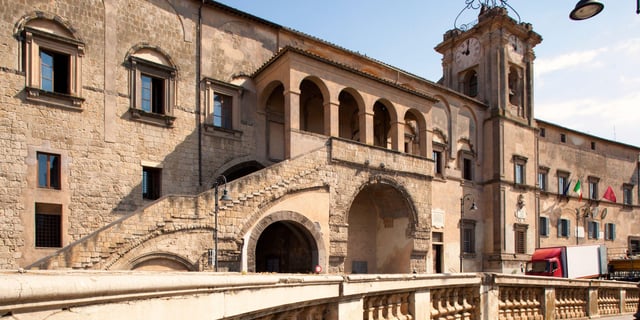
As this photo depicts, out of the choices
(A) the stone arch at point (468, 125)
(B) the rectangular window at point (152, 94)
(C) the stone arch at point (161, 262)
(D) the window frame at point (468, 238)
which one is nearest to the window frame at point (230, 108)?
(B) the rectangular window at point (152, 94)

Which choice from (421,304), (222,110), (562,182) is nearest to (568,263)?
(562,182)

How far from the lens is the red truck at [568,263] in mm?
27641

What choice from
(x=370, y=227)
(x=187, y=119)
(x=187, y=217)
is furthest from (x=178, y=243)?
(x=370, y=227)

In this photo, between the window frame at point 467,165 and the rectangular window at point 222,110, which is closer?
the rectangular window at point 222,110

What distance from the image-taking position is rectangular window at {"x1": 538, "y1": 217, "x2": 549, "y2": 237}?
36.6 m

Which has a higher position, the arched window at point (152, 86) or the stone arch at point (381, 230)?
the arched window at point (152, 86)

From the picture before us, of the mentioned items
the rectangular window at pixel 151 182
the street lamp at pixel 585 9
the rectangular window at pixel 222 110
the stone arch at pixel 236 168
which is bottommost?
the rectangular window at pixel 151 182

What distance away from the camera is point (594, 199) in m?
42.2

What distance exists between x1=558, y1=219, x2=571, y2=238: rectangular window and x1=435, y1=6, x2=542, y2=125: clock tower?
28.5 ft

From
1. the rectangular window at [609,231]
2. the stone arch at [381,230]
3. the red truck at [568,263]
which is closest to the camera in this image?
the stone arch at [381,230]

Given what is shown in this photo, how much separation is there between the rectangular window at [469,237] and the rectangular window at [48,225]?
23.0 meters

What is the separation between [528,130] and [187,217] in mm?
28080

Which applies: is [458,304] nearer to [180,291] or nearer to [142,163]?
[180,291]

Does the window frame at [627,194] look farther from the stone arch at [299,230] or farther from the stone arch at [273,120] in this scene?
the stone arch at [299,230]
